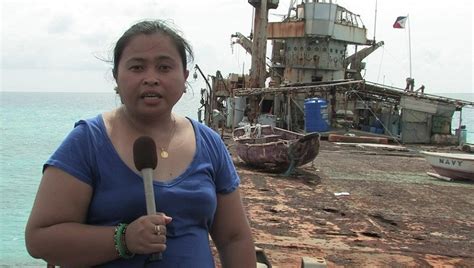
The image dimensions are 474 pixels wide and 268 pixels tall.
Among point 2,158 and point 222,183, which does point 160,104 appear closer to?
point 222,183

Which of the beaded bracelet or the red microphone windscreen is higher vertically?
the red microphone windscreen

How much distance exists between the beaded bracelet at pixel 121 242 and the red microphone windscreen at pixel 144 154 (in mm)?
226

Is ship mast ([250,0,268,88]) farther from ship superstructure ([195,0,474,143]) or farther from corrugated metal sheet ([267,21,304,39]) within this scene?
corrugated metal sheet ([267,21,304,39])

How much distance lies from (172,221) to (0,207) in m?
21.7

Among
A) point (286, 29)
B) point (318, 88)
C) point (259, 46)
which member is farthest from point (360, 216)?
point (286, 29)

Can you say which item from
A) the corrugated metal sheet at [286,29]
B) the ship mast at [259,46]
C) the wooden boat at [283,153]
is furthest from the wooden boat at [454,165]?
the corrugated metal sheet at [286,29]

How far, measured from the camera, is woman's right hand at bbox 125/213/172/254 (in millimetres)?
1723

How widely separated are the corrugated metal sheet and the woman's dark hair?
31.2 m

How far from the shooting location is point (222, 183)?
215cm

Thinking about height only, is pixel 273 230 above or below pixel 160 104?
below

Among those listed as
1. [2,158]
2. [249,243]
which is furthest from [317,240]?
[2,158]

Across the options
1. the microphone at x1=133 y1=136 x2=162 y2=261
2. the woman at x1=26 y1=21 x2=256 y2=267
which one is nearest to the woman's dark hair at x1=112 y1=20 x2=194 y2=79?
the woman at x1=26 y1=21 x2=256 y2=267

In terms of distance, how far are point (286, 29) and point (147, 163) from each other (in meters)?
32.4

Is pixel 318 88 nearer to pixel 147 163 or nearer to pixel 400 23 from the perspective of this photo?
pixel 400 23
